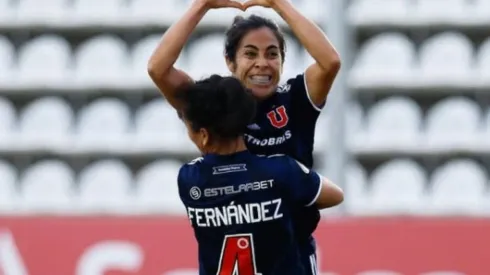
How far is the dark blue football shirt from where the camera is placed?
4.45 metres

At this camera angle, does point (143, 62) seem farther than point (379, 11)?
Yes

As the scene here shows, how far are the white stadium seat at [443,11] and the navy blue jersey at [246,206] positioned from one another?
6.56 m

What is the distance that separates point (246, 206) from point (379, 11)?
6.58 meters

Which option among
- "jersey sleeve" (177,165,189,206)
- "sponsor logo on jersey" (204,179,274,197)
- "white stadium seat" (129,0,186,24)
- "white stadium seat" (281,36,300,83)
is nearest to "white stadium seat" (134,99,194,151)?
"white stadium seat" (129,0,186,24)

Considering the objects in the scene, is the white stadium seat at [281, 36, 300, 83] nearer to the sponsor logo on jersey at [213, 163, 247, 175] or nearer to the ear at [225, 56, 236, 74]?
the ear at [225, 56, 236, 74]

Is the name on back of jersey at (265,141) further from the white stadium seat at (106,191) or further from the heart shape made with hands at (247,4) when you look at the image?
the white stadium seat at (106,191)

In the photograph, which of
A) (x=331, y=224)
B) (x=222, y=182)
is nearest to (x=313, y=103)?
(x=222, y=182)

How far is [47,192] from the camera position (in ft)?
32.8

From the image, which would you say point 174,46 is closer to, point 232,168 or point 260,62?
point 260,62

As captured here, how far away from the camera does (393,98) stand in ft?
34.2

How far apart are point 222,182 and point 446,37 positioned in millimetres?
6610

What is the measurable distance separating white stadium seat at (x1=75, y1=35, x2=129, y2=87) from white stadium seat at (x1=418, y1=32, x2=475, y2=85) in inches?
93.2

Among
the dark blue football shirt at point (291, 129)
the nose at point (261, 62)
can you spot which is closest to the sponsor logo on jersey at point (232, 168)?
the dark blue football shirt at point (291, 129)

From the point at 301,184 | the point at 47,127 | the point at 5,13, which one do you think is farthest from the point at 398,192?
the point at 301,184
